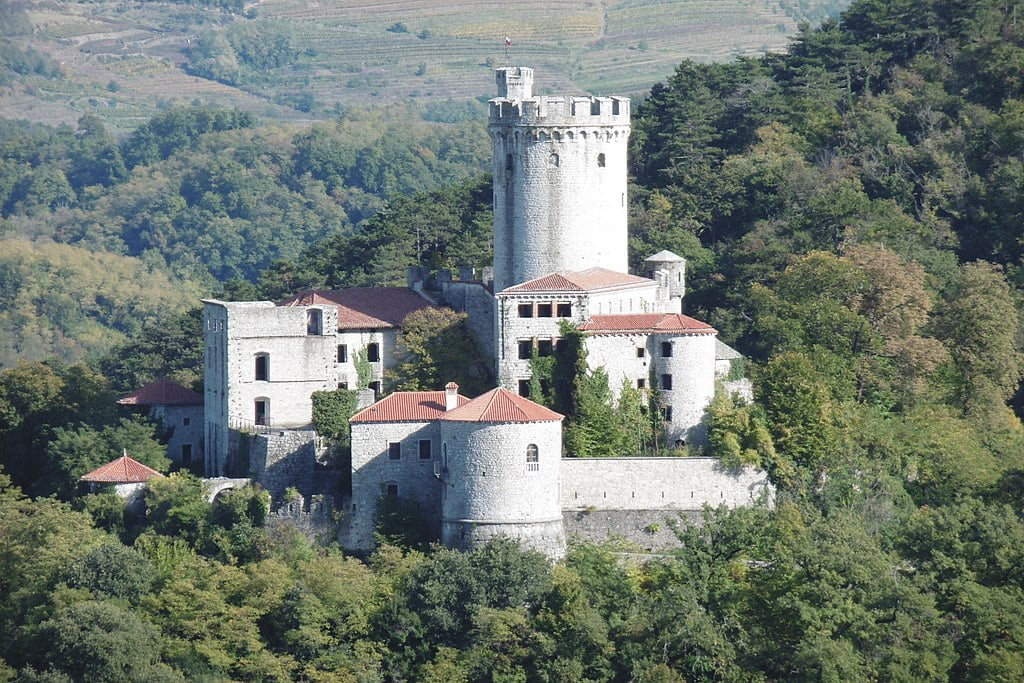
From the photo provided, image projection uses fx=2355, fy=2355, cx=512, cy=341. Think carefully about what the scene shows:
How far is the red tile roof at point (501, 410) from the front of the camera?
55.5 meters

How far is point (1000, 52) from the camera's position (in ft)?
296

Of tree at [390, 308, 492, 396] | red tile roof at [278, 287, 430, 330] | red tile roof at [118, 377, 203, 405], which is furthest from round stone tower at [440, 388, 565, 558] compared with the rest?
red tile roof at [118, 377, 203, 405]

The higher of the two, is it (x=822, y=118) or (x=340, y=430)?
(x=822, y=118)

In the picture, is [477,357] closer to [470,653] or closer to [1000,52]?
[470,653]

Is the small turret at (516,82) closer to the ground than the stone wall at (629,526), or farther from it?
farther from it

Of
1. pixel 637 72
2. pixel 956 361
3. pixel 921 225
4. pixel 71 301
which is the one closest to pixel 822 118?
pixel 921 225

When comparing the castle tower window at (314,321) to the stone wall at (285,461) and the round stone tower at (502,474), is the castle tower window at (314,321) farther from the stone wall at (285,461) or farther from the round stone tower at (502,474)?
the round stone tower at (502,474)

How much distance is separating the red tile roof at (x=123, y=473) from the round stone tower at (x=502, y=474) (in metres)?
9.34

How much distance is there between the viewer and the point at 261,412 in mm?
62125

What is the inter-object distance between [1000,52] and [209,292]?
7781cm

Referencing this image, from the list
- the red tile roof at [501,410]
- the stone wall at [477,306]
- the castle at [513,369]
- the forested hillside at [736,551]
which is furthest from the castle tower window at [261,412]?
the red tile roof at [501,410]

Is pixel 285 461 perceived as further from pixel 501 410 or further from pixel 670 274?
pixel 670 274

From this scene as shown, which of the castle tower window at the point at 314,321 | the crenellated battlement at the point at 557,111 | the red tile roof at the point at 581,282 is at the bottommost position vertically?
the castle tower window at the point at 314,321

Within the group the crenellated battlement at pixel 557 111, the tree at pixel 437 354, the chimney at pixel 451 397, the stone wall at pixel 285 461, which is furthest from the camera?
the crenellated battlement at pixel 557 111
